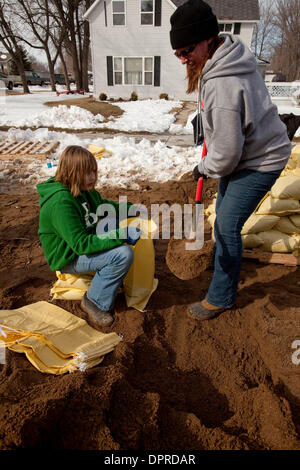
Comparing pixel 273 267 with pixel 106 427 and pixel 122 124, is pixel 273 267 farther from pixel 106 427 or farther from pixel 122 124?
pixel 122 124

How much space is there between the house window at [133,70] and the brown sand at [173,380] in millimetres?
19337

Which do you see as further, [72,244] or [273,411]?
[72,244]

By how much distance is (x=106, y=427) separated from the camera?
1.37 m

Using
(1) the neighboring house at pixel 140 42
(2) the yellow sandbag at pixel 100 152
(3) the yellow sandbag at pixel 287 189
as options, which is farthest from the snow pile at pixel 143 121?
(3) the yellow sandbag at pixel 287 189

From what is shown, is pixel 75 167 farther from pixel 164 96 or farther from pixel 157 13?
pixel 157 13

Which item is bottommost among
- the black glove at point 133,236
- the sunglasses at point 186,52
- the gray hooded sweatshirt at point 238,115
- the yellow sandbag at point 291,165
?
the black glove at point 133,236

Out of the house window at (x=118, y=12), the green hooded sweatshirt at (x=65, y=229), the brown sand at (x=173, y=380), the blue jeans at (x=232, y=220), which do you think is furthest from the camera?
the house window at (x=118, y=12)

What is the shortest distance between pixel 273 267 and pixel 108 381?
216 cm

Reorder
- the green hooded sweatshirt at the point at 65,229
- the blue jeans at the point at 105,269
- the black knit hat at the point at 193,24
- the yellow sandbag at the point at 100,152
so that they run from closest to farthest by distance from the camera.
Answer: the black knit hat at the point at 193,24, the green hooded sweatshirt at the point at 65,229, the blue jeans at the point at 105,269, the yellow sandbag at the point at 100,152

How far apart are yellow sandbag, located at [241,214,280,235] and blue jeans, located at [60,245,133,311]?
5.08ft

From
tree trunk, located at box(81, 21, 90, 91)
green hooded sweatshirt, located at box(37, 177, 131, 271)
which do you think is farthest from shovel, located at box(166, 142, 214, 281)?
tree trunk, located at box(81, 21, 90, 91)

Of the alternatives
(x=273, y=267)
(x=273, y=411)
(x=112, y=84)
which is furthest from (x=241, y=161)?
(x=112, y=84)

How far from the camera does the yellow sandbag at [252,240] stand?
3.19 m

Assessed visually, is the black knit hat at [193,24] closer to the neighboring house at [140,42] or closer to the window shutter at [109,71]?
the neighboring house at [140,42]
